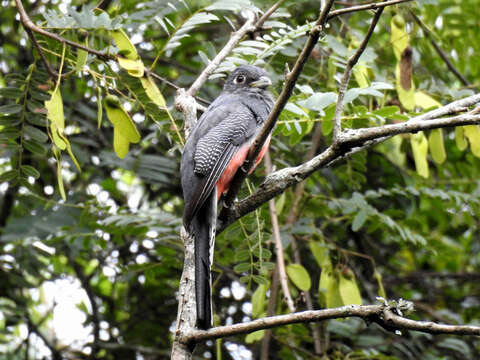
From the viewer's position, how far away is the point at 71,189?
5.77m

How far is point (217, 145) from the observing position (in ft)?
11.8

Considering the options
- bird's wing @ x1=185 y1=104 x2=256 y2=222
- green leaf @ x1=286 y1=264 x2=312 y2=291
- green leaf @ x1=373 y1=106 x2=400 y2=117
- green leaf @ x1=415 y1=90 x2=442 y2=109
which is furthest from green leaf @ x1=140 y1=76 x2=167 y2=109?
green leaf @ x1=415 y1=90 x2=442 y2=109

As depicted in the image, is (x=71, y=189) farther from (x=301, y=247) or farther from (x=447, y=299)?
(x=447, y=299)

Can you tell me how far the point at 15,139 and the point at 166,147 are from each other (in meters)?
2.14

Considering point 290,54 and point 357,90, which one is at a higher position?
point 290,54

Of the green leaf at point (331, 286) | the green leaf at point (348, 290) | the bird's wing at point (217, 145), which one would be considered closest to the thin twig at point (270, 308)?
the green leaf at point (331, 286)

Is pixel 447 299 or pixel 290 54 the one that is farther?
pixel 447 299

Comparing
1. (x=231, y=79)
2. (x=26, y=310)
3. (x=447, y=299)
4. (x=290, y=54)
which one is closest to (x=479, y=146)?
(x=290, y=54)

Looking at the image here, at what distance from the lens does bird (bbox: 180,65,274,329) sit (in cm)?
285

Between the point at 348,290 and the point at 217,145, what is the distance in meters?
1.23

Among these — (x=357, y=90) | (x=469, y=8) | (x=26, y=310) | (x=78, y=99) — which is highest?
(x=469, y=8)

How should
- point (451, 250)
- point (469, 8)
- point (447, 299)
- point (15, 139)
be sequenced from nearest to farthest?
1. point (15, 139)
2. point (469, 8)
3. point (451, 250)
4. point (447, 299)

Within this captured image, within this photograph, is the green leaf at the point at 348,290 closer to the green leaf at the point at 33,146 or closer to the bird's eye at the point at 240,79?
the bird's eye at the point at 240,79

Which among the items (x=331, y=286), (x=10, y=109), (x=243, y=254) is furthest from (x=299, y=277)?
(x=10, y=109)
